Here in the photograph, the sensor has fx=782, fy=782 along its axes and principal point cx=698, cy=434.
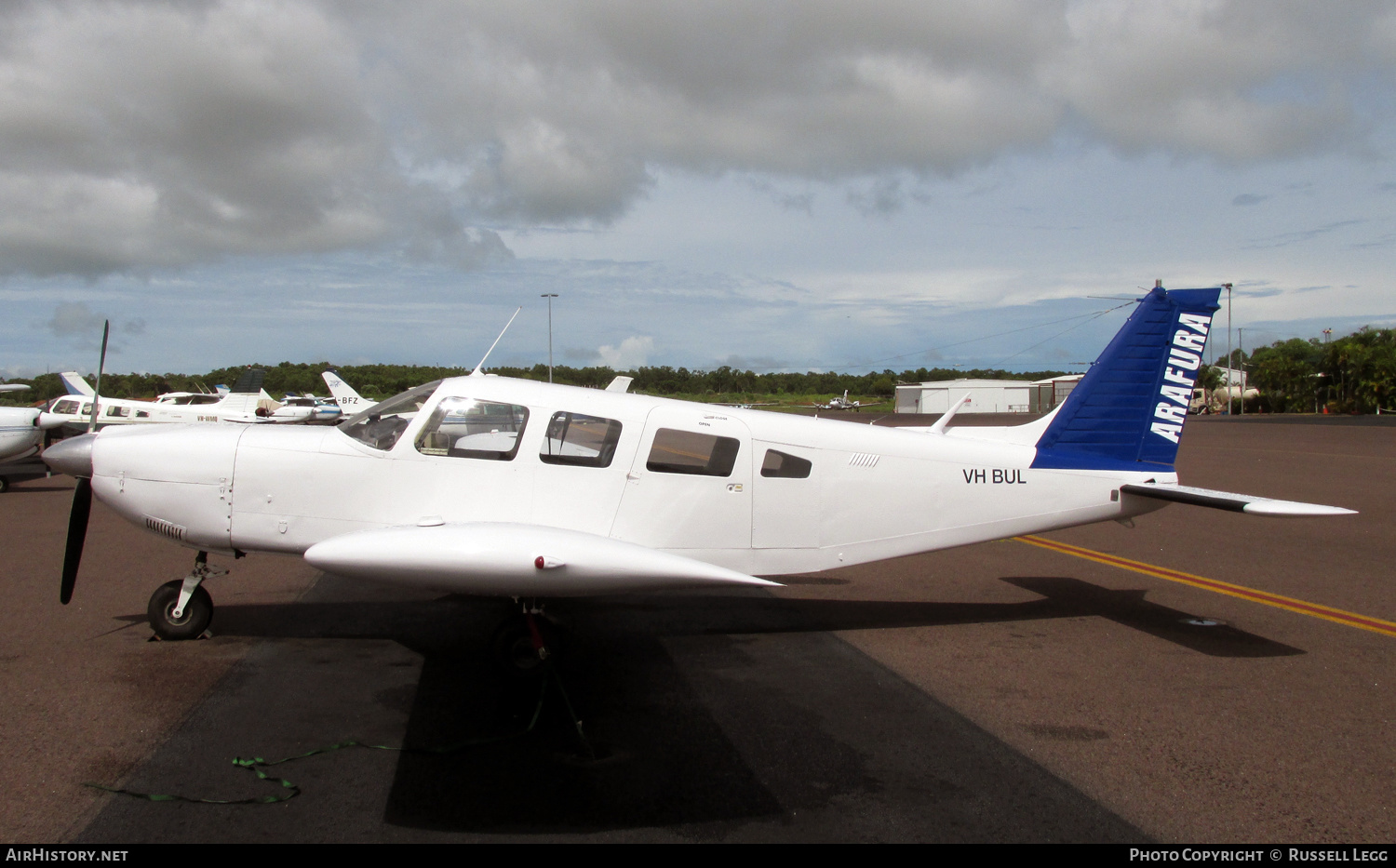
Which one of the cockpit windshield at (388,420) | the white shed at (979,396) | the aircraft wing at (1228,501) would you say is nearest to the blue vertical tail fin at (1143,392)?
the aircraft wing at (1228,501)

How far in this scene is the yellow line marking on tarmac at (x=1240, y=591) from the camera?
694cm

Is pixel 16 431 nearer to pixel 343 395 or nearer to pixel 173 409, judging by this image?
pixel 173 409

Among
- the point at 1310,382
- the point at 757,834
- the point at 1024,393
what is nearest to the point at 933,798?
the point at 757,834

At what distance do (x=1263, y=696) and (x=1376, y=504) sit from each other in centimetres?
1240

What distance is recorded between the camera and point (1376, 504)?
14211 millimetres

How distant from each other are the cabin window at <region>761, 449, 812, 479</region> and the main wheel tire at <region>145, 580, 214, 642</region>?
4577 millimetres

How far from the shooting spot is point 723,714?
492 cm

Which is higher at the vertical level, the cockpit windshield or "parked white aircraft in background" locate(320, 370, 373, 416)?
the cockpit windshield

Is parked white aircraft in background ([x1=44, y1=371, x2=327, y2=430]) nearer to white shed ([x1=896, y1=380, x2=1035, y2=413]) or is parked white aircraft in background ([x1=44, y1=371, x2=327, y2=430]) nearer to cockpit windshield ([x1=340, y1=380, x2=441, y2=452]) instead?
cockpit windshield ([x1=340, y1=380, x2=441, y2=452])

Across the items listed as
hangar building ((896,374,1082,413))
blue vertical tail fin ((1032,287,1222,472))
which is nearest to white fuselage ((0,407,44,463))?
blue vertical tail fin ((1032,287,1222,472))

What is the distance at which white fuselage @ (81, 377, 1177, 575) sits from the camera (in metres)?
5.71

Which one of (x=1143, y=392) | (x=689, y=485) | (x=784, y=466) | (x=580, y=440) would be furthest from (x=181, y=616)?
(x=1143, y=392)

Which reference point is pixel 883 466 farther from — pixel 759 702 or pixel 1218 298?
pixel 1218 298

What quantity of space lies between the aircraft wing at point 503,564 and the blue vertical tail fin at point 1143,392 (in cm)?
407
